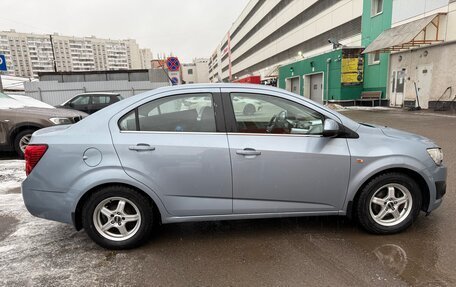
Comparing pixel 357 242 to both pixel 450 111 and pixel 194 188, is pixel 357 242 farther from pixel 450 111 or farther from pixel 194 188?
pixel 450 111

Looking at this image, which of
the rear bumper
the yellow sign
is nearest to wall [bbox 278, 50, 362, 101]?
the yellow sign

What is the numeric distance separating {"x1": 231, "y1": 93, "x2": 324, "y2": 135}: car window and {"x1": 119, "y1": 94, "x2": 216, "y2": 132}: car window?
29 centimetres

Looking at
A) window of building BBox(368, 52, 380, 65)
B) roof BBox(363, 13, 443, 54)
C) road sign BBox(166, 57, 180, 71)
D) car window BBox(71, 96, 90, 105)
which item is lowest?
car window BBox(71, 96, 90, 105)

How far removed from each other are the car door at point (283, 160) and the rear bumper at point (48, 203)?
1.60 metres

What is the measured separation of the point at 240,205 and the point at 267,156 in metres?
0.56

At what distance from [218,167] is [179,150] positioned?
A: 399 mm

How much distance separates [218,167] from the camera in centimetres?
297

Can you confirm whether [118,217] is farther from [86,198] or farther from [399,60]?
[399,60]

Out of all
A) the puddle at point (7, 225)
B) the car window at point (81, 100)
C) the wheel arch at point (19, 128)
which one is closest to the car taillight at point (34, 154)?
the puddle at point (7, 225)

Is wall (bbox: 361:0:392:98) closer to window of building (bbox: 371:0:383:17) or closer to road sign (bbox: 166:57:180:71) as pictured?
window of building (bbox: 371:0:383:17)

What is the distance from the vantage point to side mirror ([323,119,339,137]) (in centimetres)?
298

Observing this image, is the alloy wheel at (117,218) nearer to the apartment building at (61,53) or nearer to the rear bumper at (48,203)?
the rear bumper at (48,203)

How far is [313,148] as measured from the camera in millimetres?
3039

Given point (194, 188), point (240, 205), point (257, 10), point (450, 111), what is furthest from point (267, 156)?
point (257, 10)
